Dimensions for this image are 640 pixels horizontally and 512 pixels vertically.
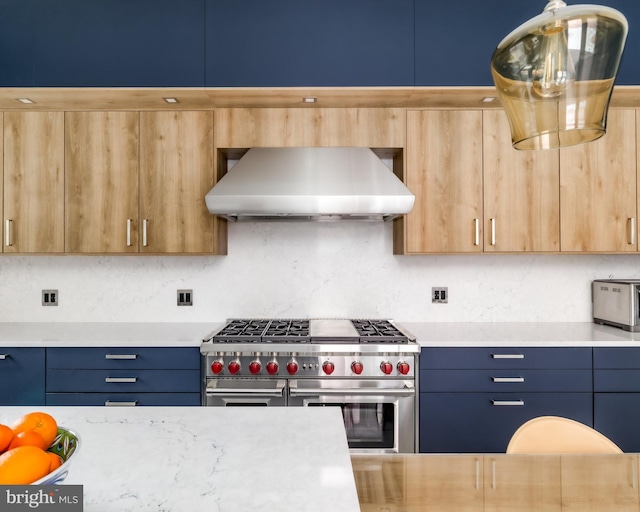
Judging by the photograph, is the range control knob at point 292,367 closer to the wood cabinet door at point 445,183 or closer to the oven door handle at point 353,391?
the oven door handle at point 353,391

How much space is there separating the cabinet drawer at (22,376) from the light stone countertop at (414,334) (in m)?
0.06

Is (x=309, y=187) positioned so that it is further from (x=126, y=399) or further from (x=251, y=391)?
(x=126, y=399)

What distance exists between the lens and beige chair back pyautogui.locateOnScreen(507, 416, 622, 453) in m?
1.26

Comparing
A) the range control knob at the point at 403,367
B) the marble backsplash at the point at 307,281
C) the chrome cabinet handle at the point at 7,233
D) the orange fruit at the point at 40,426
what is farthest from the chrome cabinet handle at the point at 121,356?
the orange fruit at the point at 40,426

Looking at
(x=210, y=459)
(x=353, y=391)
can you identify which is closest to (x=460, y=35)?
(x=353, y=391)

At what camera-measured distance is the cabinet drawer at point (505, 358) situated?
2254mm

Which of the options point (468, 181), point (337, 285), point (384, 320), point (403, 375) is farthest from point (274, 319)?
point (468, 181)

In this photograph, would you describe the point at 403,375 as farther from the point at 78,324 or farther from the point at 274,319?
the point at 78,324

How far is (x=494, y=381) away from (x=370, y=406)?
2.20 ft

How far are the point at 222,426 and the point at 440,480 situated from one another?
0.54m

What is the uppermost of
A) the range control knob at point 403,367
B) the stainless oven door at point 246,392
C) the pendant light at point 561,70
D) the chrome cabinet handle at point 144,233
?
the pendant light at point 561,70

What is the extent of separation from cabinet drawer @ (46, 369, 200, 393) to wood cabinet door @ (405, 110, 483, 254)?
1.54m

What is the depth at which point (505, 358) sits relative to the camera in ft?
7.38

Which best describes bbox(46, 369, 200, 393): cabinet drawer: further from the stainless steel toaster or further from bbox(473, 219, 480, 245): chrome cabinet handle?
the stainless steel toaster
